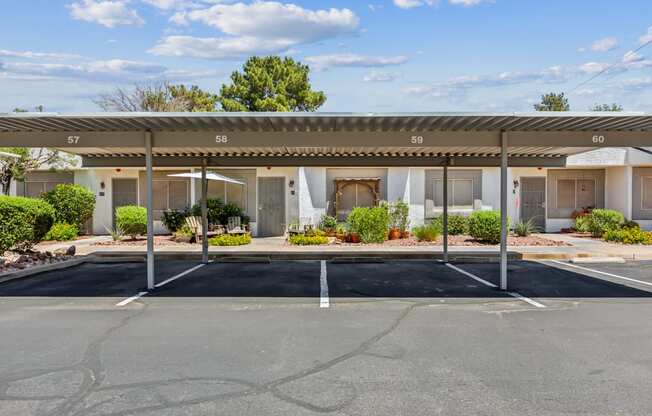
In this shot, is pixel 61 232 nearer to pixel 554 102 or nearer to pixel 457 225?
pixel 457 225

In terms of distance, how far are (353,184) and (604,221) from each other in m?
9.10

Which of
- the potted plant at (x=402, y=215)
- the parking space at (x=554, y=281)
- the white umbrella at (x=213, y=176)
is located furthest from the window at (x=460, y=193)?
the white umbrella at (x=213, y=176)

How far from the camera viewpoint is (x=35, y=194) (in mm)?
20328

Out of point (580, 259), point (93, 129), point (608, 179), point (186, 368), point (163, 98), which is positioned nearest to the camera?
point (186, 368)

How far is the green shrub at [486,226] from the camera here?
16234mm

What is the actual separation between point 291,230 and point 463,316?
35.2 ft

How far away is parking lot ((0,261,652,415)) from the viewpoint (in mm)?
4188

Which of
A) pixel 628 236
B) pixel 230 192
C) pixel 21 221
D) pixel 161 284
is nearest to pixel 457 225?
pixel 628 236

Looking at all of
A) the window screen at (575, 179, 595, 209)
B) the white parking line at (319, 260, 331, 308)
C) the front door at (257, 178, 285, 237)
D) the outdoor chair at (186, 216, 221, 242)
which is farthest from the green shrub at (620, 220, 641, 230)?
the outdoor chair at (186, 216, 221, 242)

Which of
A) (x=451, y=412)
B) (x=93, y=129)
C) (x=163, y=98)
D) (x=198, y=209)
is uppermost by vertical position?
(x=163, y=98)

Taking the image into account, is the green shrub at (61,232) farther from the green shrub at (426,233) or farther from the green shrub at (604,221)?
the green shrub at (604,221)

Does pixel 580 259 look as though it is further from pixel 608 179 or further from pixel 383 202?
pixel 608 179

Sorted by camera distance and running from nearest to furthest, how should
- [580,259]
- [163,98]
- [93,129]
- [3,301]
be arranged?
[3,301] < [93,129] < [580,259] < [163,98]

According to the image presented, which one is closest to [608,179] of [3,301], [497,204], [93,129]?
[497,204]
